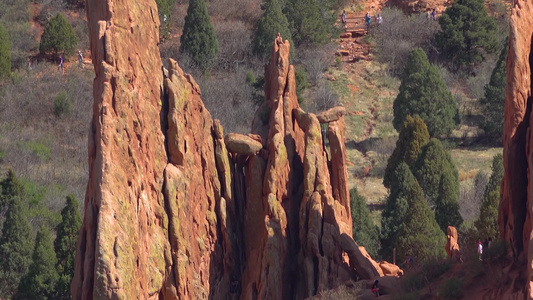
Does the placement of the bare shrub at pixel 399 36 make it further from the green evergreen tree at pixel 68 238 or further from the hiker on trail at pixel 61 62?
the green evergreen tree at pixel 68 238

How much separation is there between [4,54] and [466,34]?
Result: 76.0 feet

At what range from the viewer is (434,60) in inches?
3474

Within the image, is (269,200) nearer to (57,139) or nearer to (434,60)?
(57,139)

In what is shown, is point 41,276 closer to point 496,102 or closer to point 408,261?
point 408,261

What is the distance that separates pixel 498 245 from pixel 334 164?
6972 millimetres

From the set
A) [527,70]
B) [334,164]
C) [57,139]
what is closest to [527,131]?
[527,70]

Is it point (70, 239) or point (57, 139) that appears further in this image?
point (57, 139)

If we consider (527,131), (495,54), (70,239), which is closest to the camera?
(527,131)

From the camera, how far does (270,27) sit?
83.1 meters

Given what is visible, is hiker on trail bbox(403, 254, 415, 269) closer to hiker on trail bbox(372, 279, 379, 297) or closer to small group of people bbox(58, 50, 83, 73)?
hiker on trail bbox(372, 279, 379, 297)

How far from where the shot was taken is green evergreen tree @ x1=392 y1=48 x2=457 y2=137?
7306 centimetres

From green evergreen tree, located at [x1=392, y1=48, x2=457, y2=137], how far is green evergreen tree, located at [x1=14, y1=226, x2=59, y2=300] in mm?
21429

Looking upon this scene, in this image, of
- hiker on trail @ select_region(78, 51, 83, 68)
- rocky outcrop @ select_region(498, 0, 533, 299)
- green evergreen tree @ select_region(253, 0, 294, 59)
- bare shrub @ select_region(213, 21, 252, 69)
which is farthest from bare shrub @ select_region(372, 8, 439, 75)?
rocky outcrop @ select_region(498, 0, 533, 299)

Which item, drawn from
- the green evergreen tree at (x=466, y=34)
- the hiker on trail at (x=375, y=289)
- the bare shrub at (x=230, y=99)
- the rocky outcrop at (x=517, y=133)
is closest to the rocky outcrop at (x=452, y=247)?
the hiker on trail at (x=375, y=289)
